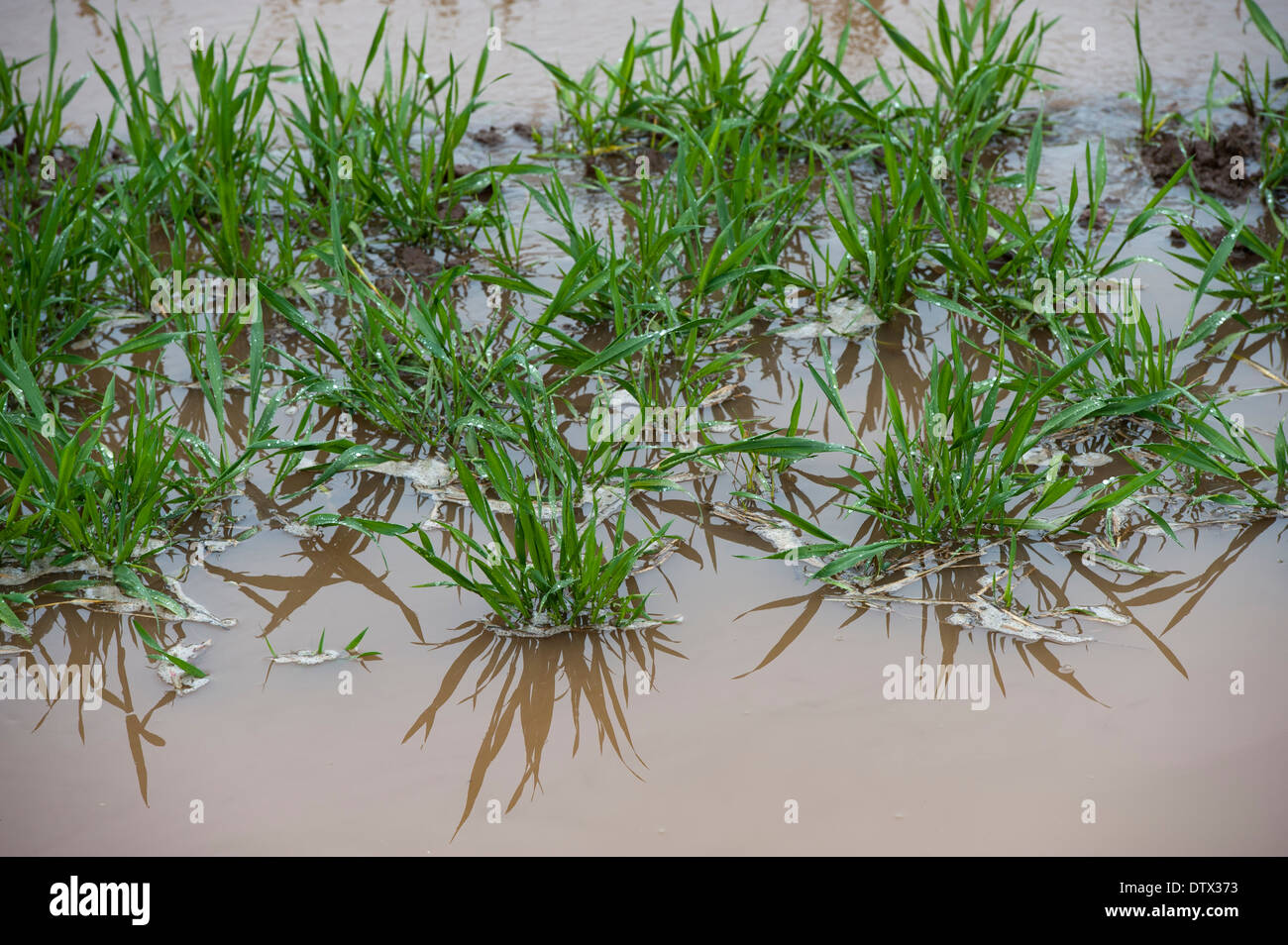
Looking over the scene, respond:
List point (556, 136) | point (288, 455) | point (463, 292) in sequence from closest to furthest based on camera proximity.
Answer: point (288, 455) → point (463, 292) → point (556, 136)

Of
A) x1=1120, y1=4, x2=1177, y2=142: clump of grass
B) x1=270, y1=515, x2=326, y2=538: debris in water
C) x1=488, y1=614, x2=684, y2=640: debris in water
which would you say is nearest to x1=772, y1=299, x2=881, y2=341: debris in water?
x1=488, y1=614, x2=684, y2=640: debris in water

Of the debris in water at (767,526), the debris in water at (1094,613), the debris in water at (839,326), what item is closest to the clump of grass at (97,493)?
the debris in water at (767,526)

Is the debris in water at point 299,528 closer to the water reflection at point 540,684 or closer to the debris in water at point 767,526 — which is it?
the water reflection at point 540,684

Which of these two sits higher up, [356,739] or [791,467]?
[791,467]

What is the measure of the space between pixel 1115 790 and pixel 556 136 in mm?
2903

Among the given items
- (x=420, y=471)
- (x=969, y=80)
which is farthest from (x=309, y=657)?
(x=969, y=80)

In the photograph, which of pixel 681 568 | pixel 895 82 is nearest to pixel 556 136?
pixel 895 82

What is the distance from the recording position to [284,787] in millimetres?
2053

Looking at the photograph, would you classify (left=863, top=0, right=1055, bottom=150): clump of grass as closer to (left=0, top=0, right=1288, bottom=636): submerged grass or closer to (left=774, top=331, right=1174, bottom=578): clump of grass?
(left=0, top=0, right=1288, bottom=636): submerged grass

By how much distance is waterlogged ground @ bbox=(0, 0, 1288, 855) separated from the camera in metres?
1.98

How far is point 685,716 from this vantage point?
7.13ft

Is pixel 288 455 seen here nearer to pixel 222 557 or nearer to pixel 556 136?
pixel 222 557

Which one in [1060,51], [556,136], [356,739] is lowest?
[356,739]

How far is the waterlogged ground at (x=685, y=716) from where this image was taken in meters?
1.98
